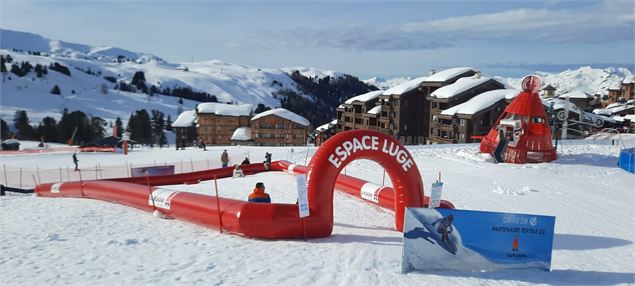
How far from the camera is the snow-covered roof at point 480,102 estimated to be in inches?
1572

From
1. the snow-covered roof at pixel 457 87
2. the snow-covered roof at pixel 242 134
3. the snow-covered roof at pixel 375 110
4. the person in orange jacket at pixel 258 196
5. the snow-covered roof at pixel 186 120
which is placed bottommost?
the person in orange jacket at pixel 258 196

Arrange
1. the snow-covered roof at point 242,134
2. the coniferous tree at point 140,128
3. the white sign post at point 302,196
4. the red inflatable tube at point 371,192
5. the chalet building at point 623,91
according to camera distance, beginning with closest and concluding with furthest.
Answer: the white sign post at point 302,196
the red inflatable tube at point 371,192
the snow-covered roof at point 242,134
the coniferous tree at point 140,128
the chalet building at point 623,91

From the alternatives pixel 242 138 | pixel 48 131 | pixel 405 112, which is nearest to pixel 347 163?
pixel 405 112

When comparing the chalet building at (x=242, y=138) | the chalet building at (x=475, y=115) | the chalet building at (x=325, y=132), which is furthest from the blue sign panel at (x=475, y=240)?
the chalet building at (x=325, y=132)

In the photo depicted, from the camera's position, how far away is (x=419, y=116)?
51.9 m

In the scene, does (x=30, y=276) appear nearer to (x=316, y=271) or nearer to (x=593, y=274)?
(x=316, y=271)

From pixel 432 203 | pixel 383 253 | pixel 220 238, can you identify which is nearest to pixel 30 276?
pixel 220 238

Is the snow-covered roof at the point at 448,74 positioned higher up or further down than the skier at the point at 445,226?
higher up

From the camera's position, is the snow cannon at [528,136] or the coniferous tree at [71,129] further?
the coniferous tree at [71,129]

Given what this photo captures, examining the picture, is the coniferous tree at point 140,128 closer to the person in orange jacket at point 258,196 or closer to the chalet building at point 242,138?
the chalet building at point 242,138

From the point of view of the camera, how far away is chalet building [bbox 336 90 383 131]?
2247 inches

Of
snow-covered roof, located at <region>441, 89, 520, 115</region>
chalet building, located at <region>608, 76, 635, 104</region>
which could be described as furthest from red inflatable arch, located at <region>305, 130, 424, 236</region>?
chalet building, located at <region>608, 76, 635, 104</region>

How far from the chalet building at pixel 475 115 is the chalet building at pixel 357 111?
47.3 feet

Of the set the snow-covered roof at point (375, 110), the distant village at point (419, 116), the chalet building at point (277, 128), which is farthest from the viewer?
the chalet building at point (277, 128)
